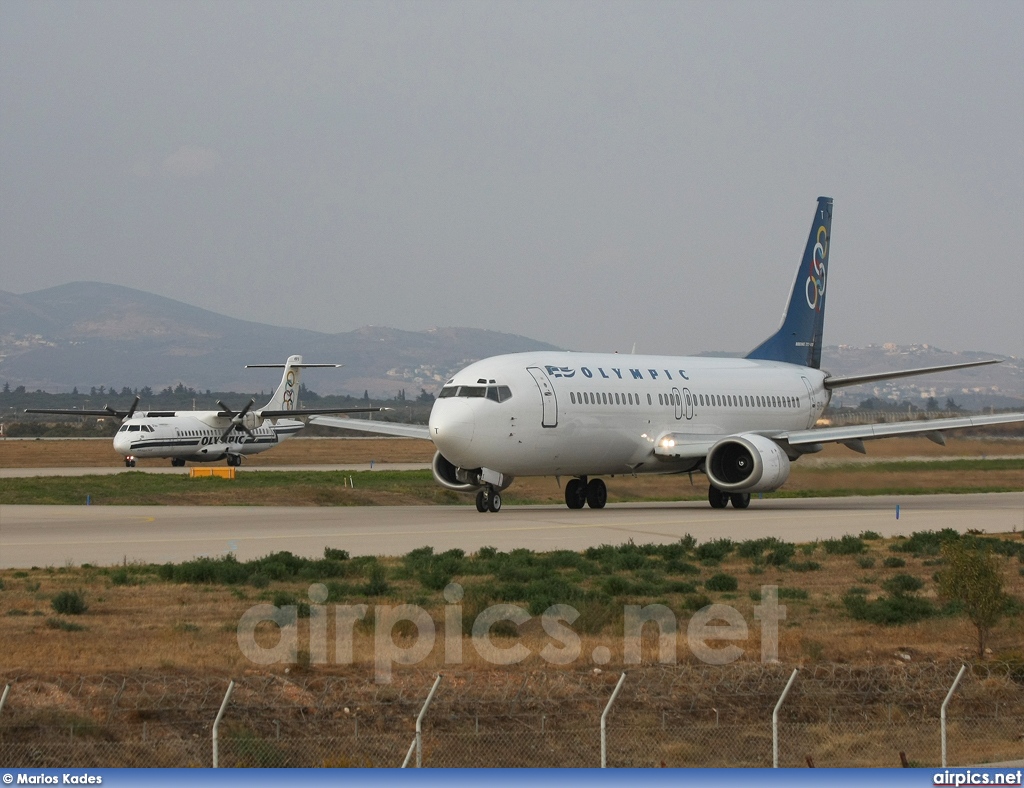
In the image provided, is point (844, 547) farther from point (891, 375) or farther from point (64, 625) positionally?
point (64, 625)

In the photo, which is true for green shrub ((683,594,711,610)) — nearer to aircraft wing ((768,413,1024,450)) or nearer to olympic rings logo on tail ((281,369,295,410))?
aircraft wing ((768,413,1024,450))

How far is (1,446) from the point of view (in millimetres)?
103625

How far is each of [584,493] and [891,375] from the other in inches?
385

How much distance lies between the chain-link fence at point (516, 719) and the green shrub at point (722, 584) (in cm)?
517

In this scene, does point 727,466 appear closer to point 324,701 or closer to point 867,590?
point 867,590

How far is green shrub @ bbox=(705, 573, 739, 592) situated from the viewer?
2055cm

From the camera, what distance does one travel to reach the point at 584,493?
3934 cm

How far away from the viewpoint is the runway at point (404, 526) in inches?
1015

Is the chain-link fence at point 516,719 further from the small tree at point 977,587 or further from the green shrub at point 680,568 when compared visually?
the green shrub at point 680,568

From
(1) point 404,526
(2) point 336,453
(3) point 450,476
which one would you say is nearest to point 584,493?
(3) point 450,476

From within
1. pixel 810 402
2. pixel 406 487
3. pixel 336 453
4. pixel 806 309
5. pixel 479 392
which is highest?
pixel 806 309

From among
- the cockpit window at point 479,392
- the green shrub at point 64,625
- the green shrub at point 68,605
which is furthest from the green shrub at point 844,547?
the green shrub at point 64,625

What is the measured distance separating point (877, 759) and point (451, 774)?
233 inches

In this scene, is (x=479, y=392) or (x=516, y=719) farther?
(x=479, y=392)
